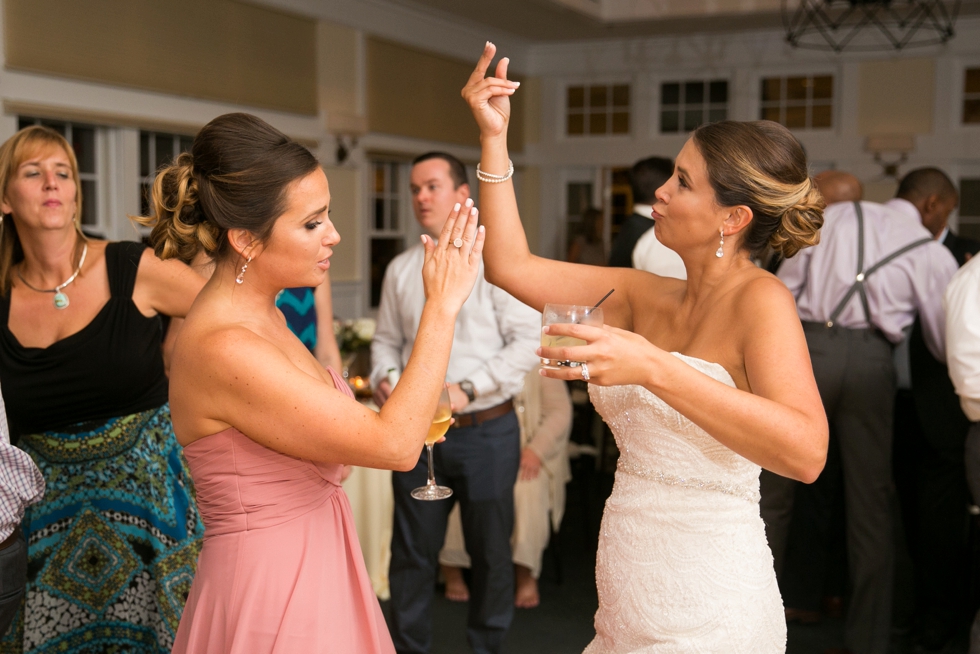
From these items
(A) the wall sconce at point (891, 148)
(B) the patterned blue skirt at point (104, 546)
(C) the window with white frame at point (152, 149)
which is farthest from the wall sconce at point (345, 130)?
(B) the patterned blue skirt at point (104, 546)

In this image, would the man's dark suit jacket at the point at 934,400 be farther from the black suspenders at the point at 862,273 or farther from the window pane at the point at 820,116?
the window pane at the point at 820,116

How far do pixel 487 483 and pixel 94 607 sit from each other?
1310mm

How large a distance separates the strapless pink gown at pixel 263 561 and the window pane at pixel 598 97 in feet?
30.0

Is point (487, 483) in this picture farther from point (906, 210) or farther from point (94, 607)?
point (906, 210)

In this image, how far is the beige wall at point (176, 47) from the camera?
5301mm

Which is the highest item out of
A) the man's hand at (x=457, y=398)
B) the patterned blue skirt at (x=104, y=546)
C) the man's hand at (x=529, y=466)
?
the man's hand at (x=457, y=398)

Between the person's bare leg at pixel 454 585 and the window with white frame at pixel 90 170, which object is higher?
the window with white frame at pixel 90 170

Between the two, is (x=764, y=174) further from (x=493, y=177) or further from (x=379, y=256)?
(x=379, y=256)

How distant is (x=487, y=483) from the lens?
10.5 ft

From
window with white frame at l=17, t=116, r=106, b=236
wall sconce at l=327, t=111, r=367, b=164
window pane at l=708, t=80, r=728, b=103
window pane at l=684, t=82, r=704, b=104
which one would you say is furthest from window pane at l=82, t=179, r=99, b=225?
window pane at l=708, t=80, r=728, b=103

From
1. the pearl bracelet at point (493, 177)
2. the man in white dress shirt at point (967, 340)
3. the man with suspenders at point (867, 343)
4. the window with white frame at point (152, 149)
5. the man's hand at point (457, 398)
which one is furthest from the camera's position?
the window with white frame at point (152, 149)

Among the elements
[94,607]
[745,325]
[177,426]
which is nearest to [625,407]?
[745,325]

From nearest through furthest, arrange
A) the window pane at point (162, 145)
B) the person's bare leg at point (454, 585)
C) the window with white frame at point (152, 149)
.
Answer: the person's bare leg at point (454, 585), the window with white frame at point (152, 149), the window pane at point (162, 145)

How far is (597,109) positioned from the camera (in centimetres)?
1027
